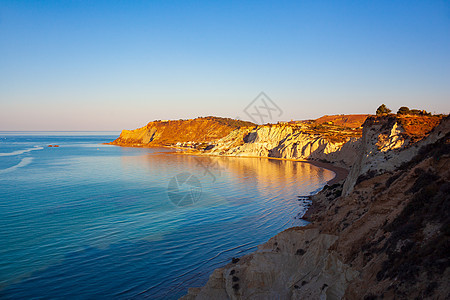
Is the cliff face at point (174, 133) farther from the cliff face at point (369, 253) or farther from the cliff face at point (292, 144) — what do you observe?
the cliff face at point (369, 253)

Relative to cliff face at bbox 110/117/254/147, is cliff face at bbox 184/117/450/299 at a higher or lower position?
lower

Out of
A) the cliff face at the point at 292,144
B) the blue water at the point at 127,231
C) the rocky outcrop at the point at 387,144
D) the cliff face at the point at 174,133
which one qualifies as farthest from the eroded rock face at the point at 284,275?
the cliff face at the point at 174,133

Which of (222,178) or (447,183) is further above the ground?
(447,183)

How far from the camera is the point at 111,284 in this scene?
53.0 ft

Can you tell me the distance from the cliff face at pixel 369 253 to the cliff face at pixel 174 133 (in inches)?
5662

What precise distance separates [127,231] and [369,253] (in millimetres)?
19688

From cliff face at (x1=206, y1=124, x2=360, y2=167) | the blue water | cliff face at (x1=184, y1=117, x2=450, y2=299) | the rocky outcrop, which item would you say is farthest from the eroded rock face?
cliff face at (x1=206, y1=124, x2=360, y2=167)

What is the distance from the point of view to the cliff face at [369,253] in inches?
311

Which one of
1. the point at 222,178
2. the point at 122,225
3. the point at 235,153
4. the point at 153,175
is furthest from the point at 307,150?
the point at 122,225

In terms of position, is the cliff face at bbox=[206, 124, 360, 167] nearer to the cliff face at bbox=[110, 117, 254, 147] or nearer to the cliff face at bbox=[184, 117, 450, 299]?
the cliff face at bbox=[110, 117, 254, 147]

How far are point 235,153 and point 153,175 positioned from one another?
50.2 metres

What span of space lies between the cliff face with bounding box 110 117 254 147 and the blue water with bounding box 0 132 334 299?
117745mm

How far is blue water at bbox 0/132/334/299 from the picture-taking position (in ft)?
53.8

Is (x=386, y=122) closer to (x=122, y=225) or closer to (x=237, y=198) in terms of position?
(x=237, y=198)
